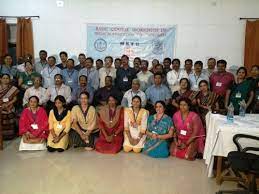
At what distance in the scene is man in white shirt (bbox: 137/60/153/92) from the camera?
5.57 m

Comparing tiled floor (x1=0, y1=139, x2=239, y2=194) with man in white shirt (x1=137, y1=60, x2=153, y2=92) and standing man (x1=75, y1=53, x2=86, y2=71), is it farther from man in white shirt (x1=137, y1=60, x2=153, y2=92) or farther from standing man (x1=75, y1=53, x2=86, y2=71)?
standing man (x1=75, y1=53, x2=86, y2=71)

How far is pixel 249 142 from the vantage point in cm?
335

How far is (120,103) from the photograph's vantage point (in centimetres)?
533

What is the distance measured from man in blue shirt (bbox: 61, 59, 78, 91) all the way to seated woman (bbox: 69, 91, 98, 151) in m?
0.98

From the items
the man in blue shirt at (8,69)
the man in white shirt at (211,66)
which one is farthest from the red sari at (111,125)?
the man in blue shirt at (8,69)

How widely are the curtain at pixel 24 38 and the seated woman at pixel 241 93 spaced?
4105mm

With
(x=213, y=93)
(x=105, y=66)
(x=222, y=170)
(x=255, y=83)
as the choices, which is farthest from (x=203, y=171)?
(x=105, y=66)

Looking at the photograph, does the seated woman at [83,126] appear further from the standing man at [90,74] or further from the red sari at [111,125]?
the standing man at [90,74]

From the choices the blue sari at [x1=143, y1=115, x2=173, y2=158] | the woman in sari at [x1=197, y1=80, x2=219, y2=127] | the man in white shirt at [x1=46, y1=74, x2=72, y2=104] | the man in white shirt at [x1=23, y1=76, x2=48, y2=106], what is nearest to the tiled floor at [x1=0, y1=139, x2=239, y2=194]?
the blue sari at [x1=143, y1=115, x2=173, y2=158]

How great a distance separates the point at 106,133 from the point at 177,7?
3098mm

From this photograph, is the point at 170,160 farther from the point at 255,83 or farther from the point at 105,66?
the point at 105,66

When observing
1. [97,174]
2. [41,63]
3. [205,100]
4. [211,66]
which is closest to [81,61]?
[41,63]

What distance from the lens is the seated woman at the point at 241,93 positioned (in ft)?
15.6

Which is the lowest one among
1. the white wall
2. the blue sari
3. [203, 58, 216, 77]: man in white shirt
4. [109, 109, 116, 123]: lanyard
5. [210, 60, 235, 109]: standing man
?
the blue sari
